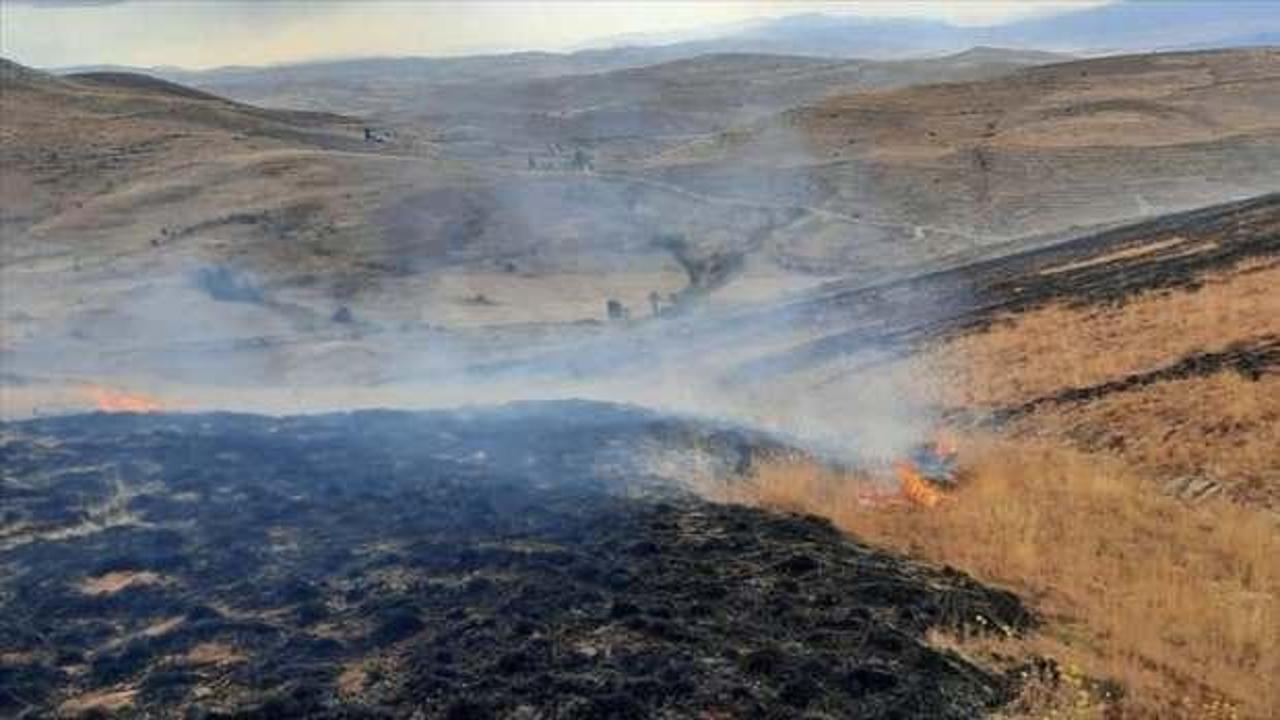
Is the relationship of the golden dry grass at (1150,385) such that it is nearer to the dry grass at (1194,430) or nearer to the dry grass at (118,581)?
the dry grass at (1194,430)

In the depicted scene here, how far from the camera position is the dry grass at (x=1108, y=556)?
11820mm

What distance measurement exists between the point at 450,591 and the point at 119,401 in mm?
20915

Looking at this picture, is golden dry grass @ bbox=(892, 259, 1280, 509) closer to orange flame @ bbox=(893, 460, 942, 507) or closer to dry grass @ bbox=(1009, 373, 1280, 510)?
dry grass @ bbox=(1009, 373, 1280, 510)

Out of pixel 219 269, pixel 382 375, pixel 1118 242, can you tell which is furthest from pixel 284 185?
pixel 1118 242

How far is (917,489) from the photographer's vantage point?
19.1 meters

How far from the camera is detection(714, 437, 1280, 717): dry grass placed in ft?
38.8

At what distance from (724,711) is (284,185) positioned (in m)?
62.8

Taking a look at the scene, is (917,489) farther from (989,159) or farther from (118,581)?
(989,159)

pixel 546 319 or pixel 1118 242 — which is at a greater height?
pixel 1118 242

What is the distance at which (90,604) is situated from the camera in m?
16.6

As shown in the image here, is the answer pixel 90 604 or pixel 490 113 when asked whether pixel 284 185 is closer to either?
pixel 90 604

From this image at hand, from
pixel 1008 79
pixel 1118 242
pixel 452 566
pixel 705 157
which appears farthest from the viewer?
pixel 1008 79

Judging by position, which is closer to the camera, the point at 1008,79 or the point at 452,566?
the point at 452,566

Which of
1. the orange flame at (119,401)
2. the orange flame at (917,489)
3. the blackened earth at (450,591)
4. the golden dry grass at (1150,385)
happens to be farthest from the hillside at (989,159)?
the blackened earth at (450,591)
